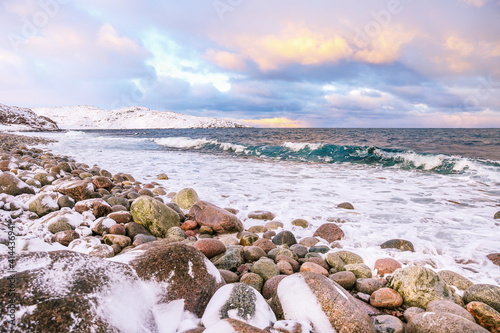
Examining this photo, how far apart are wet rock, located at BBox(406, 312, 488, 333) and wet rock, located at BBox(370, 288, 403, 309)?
365 mm

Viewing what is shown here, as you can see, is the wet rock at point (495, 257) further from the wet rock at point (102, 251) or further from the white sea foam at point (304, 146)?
the white sea foam at point (304, 146)

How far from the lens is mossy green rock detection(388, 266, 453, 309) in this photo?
2.47 meters

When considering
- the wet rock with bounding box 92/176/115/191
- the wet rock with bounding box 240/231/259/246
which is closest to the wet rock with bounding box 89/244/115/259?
the wet rock with bounding box 240/231/259/246

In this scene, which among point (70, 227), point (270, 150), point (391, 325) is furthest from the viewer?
point (270, 150)

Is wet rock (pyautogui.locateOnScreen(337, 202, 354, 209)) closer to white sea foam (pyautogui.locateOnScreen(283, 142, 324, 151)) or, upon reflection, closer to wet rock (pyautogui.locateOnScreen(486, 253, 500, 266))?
wet rock (pyautogui.locateOnScreen(486, 253, 500, 266))

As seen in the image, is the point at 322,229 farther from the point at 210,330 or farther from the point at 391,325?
the point at 210,330

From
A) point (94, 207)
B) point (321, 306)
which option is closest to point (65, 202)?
point (94, 207)

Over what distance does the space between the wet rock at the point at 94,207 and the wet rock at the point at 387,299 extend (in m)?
3.81

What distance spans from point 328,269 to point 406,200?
4.22 meters

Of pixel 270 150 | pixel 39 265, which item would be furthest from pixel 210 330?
pixel 270 150

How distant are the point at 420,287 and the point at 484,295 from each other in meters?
0.53

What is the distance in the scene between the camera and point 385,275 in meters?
3.02

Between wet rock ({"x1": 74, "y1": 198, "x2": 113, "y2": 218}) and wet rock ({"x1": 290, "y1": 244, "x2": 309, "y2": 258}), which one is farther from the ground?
wet rock ({"x1": 74, "y1": 198, "x2": 113, "y2": 218})

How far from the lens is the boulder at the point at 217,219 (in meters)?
4.33
